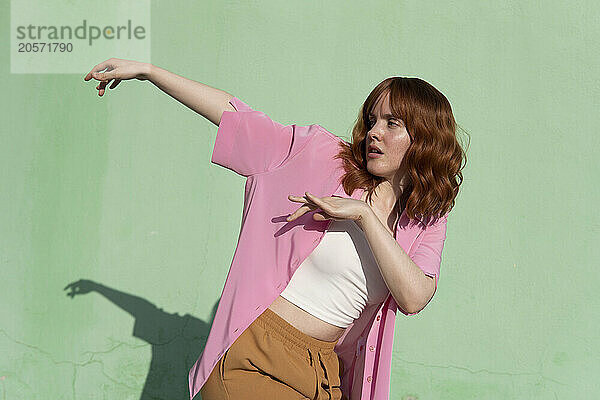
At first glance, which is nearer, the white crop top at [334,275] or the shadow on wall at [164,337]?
the white crop top at [334,275]

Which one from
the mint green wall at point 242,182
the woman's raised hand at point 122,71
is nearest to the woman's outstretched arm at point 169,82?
the woman's raised hand at point 122,71

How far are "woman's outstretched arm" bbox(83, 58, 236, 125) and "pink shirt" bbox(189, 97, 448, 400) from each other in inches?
1.5

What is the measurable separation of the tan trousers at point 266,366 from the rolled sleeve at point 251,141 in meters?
0.38

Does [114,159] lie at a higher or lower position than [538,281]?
higher

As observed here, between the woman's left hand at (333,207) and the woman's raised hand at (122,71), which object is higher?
the woman's raised hand at (122,71)

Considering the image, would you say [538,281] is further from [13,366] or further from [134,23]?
[13,366]

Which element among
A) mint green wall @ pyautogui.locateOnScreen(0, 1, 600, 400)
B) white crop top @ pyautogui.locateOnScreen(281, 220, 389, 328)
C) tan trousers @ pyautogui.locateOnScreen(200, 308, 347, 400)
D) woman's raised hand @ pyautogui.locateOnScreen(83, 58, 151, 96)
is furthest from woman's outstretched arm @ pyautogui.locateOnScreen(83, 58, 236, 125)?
mint green wall @ pyautogui.locateOnScreen(0, 1, 600, 400)

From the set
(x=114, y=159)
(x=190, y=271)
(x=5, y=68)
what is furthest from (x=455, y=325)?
(x=5, y=68)

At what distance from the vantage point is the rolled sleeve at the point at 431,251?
1892 millimetres

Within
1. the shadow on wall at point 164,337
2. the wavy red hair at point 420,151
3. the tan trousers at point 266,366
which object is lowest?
the shadow on wall at point 164,337

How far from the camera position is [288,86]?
3094 mm

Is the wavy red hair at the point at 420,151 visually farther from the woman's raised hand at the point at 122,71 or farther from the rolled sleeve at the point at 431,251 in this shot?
the woman's raised hand at the point at 122,71

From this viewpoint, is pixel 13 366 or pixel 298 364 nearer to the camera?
pixel 298 364

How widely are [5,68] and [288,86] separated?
1.17m
